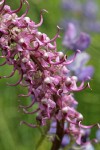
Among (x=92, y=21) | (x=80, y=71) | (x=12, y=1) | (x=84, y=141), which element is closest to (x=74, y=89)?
(x=84, y=141)

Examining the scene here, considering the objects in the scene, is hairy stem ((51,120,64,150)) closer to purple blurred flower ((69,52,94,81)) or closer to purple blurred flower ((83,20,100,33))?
purple blurred flower ((69,52,94,81))

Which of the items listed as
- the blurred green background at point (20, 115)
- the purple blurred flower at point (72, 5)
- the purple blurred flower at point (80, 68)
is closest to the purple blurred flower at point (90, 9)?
the purple blurred flower at point (72, 5)

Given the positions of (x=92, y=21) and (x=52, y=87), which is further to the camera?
(x=92, y=21)

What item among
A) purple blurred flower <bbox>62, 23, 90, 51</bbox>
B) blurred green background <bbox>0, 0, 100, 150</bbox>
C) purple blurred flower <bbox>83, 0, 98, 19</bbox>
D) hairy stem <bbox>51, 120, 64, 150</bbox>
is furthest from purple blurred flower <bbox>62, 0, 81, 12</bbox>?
hairy stem <bbox>51, 120, 64, 150</bbox>

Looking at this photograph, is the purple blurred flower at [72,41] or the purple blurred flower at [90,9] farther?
the purple blurred flower at [90,9]

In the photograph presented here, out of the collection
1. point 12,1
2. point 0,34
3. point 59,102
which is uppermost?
point 12,1

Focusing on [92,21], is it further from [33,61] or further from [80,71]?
[33,61]

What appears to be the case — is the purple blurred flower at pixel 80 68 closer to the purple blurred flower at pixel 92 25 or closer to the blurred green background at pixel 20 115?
the blurred green background at pixel 20 115

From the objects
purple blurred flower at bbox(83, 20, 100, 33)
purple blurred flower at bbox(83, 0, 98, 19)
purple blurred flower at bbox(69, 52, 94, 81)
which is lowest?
purple blurred flower at bbox(69, 52, 94, 81)

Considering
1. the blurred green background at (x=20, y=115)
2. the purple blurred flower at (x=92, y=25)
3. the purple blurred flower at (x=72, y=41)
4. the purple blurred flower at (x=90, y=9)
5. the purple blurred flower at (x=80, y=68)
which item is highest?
the purple blurred flower at (x=90, y=9)

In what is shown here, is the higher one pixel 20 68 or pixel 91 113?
pixel 20 68

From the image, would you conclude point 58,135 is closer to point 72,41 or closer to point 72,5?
point 72,41
